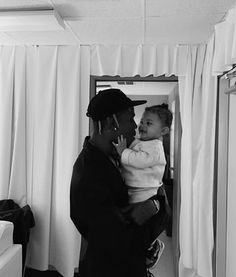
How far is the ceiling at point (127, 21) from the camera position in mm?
1882

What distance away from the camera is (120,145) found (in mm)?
1244

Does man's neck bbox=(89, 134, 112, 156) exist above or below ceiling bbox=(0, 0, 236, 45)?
below

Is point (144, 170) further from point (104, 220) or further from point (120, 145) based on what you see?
point (104, 220)

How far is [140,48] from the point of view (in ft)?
9.41

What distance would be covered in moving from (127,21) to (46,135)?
Answer: 135cm

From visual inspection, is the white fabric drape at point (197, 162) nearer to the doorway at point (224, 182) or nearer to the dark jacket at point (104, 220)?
the doorway at point (224, 182)

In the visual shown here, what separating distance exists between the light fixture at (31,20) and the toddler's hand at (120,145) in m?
1.17

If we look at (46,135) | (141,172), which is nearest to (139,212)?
(141,172)

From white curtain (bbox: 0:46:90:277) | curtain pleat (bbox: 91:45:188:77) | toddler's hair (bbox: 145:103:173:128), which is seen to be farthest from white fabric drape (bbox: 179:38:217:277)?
white curtain (bbox: 0:46:90:277)

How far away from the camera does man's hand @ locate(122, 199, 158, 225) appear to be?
1.15 m

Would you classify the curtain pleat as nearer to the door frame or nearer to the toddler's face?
the door frame

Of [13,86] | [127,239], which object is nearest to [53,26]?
[13,86]

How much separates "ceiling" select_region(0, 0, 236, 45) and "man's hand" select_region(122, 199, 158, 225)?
4.23 ft

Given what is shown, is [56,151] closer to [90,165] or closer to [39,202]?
[39,202]
